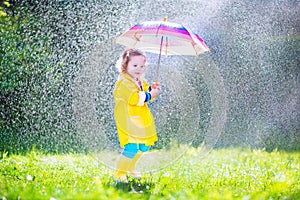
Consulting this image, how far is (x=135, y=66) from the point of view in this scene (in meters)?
4.30

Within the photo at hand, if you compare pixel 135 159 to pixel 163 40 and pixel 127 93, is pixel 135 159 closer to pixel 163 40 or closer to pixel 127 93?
pixel 127 93

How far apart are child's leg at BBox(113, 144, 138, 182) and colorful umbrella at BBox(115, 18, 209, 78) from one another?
2.36 ft

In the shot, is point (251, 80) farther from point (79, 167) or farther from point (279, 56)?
point (79, 167)

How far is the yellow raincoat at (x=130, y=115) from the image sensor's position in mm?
4113

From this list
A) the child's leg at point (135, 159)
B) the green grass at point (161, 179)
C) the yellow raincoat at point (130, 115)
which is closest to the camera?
the green grass at point (161, 179)

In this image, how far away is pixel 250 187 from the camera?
4.39 m

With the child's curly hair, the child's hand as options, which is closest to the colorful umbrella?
the child's curly hair

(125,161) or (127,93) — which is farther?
(125,161)

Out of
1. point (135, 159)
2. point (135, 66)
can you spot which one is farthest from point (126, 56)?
point (135, 159)

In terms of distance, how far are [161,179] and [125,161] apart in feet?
1.19

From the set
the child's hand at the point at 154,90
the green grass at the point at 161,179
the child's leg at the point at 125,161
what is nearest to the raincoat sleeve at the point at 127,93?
the child's hand at the point at 154,90

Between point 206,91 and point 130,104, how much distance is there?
289 cm

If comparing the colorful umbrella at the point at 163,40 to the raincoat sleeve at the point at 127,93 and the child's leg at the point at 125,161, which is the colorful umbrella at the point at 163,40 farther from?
the child's leg at the point at 125,161

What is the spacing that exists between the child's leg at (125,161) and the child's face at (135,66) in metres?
0.57
